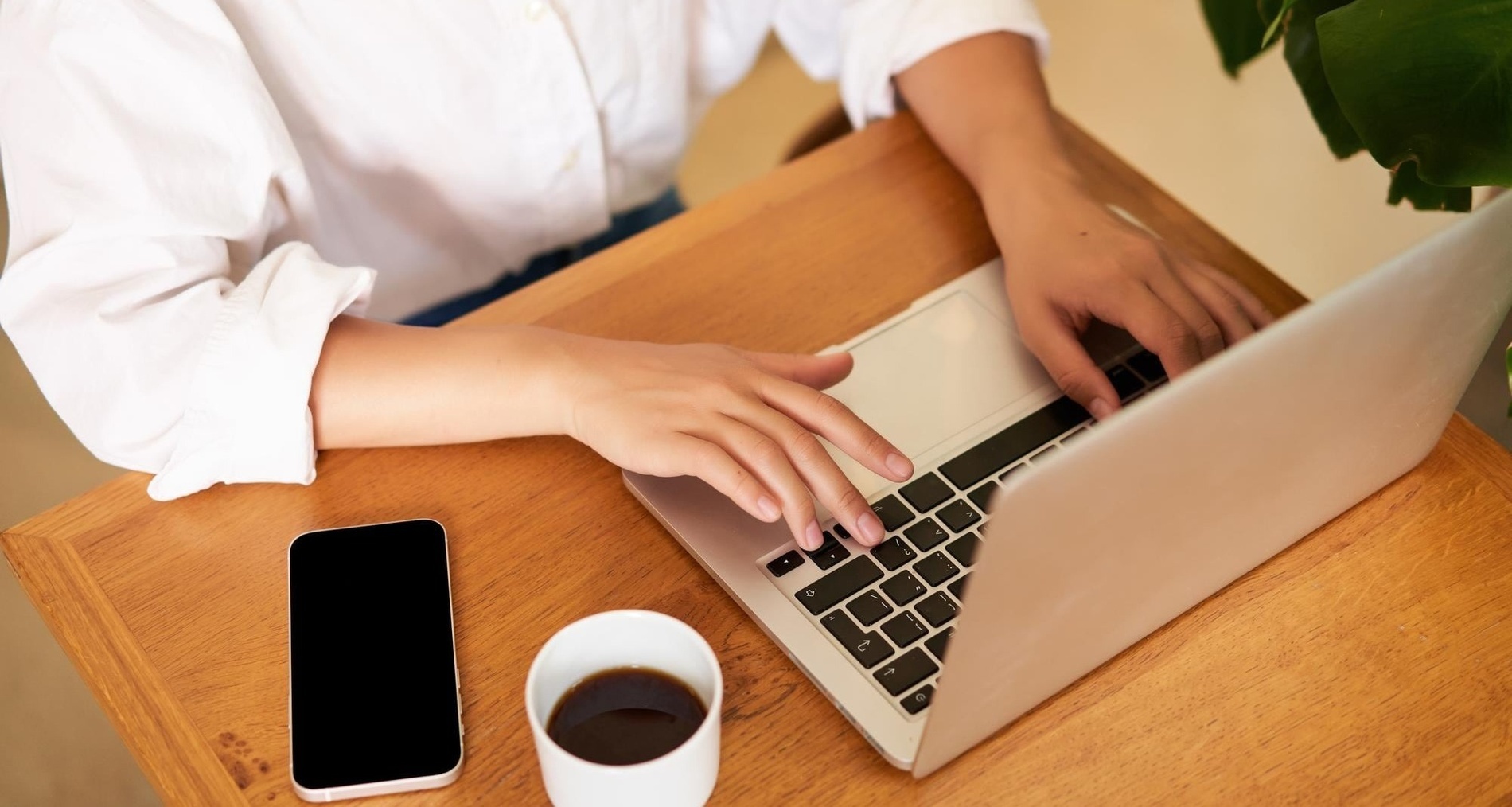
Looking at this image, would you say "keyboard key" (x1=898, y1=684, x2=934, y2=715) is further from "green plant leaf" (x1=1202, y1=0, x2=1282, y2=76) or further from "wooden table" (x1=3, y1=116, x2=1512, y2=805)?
"green plant leaf" (x1=1202, y1=0, x2=1282, y2=76)

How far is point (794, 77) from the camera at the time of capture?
2.15 m

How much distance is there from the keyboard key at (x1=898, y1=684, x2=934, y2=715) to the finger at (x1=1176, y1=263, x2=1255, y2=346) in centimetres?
30

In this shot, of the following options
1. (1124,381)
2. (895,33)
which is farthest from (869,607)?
(895,33)

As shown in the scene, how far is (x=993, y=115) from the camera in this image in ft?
2.76

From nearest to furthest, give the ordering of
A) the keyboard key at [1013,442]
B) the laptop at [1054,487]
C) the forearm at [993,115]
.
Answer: the laptop at [1054,487] < the keyboard key at [1013,442] < the forearm at [993,115]

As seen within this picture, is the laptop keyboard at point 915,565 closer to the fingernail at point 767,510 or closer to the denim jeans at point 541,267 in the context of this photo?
the fingernail at point 767,510

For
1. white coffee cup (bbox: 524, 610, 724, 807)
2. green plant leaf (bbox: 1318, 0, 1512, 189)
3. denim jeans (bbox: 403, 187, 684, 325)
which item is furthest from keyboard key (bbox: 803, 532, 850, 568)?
denim jeans (bbox: 403, 187, 684, 325)

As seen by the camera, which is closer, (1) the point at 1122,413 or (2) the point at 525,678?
(1) the point at 1122,413

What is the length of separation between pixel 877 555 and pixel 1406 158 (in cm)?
33

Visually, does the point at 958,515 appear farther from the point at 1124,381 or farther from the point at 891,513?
the point at 1124,381

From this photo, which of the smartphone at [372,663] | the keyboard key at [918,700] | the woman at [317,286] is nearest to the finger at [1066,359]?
the woman at [317,286]

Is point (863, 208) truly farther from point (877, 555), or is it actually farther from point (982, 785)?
point (982, 785)

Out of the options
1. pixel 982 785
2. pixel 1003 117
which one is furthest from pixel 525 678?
pixel 1003 117

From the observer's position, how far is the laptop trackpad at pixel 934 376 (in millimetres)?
687
